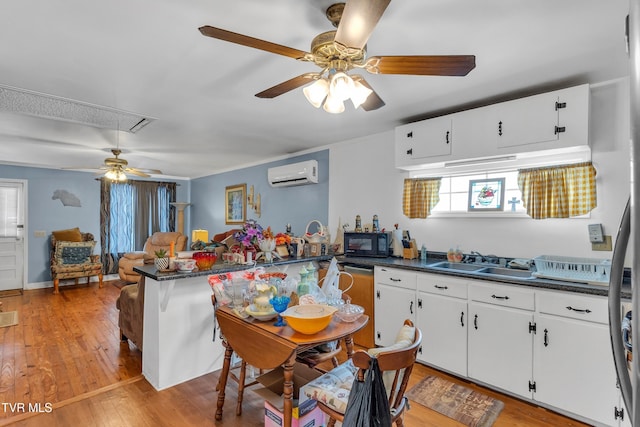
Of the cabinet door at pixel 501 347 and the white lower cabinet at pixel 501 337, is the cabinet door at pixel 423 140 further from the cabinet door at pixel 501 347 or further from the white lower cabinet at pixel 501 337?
the cabinet door at pixel 501 347

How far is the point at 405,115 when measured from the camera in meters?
3.13

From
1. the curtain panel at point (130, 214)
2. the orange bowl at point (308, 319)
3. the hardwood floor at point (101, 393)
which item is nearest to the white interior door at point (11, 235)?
A: the curtain panel at point (130, 214)

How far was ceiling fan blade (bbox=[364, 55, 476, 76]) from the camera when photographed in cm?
143

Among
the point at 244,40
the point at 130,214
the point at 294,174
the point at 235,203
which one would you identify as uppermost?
the point at 244,40

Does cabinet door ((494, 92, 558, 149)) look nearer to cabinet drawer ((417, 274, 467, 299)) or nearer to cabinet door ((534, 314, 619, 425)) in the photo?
cabinet drawer ((417, 274, 467, 299))

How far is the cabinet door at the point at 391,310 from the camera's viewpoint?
9.46 feet

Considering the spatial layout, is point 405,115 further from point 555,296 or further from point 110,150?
point 110,150

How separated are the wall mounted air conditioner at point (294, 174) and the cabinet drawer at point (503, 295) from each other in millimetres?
2591

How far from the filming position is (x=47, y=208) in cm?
595

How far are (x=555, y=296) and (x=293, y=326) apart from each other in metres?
1.79

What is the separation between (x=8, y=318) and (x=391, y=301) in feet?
15.7

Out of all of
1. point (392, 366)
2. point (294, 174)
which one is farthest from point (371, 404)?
point (294, 174)

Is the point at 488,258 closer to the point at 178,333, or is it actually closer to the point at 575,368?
the point at 575,368

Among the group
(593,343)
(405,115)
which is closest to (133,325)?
(405,115)
